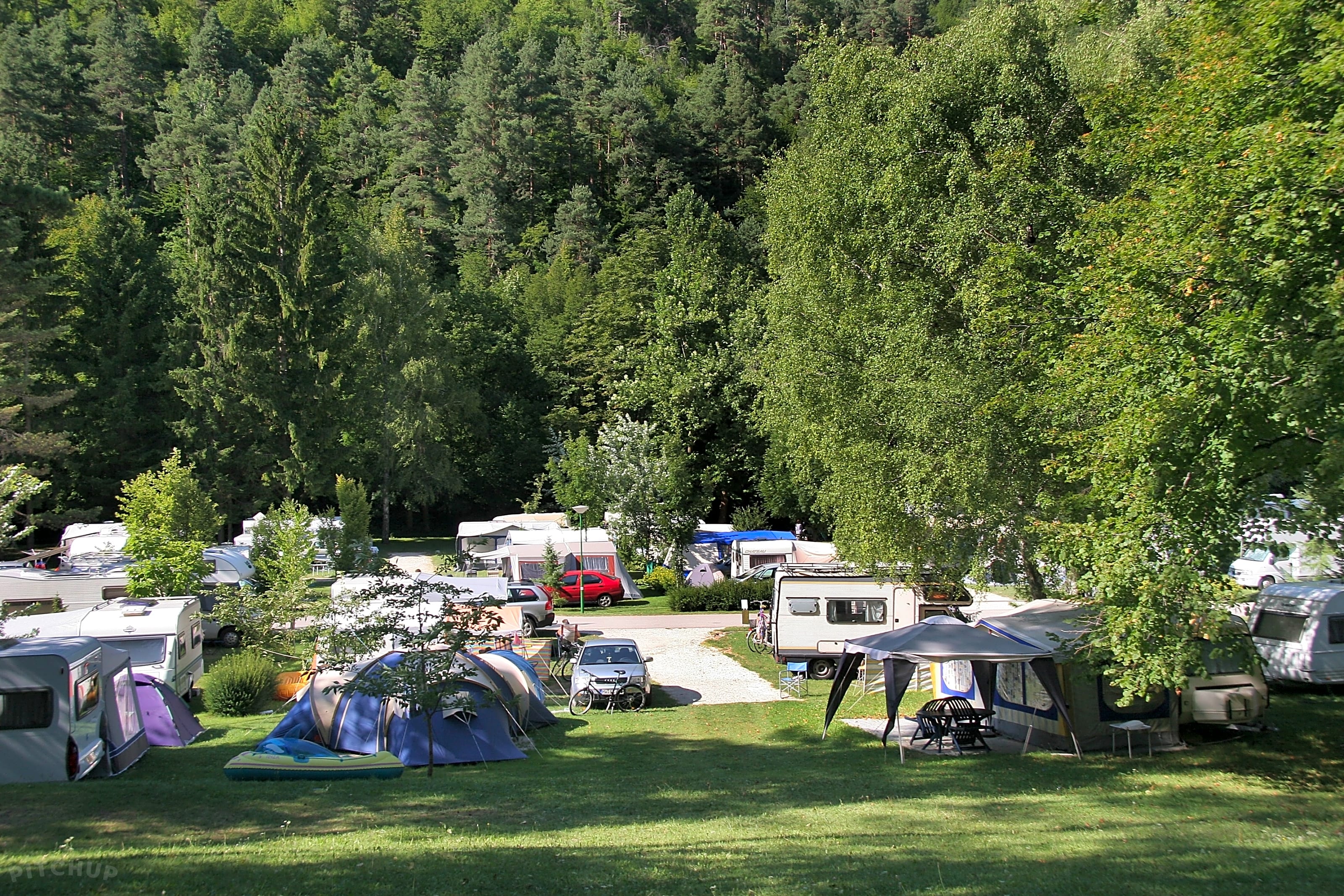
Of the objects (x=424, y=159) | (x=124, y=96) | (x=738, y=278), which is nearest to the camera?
(x=738, y=278)

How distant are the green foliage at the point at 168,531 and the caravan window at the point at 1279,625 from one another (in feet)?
70.9

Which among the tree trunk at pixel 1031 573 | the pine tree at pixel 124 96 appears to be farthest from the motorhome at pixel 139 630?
the pine tree at pixel 124 96

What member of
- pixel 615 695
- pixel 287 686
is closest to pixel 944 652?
pixel 615 695

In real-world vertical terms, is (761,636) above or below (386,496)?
below

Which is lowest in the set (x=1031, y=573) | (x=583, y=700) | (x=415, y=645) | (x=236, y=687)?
(x=583, y=700)

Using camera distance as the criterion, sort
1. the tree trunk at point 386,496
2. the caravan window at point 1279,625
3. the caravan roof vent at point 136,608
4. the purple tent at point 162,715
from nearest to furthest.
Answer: the purple tent at point 162,715 → the caravan window at point 1279,625 → the caravan roof vent at point 136,608 → the tree trunk at point 386,496

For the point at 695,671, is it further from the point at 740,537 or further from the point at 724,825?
the point at 740,537

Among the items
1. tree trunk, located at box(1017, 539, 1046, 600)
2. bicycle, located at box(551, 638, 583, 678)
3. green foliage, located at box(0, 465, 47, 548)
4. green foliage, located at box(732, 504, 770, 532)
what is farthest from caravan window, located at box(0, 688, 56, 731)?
green foliage, located at box(732, 504, 770, 532)

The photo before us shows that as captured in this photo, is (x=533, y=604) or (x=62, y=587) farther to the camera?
(x=533, y=604)

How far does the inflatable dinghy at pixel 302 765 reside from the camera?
1098 cm

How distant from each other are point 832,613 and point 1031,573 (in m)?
4.65

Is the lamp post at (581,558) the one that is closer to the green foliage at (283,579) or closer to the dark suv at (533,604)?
the dark suv at (533,604)

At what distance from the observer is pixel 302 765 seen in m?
11.2

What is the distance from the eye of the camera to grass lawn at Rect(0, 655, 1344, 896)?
6566 mm
